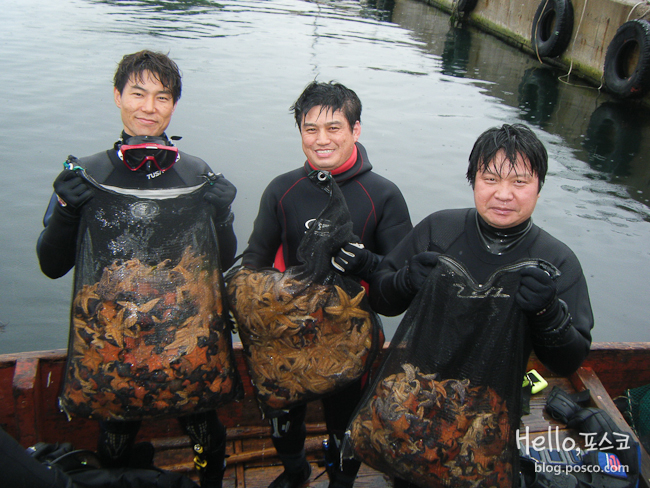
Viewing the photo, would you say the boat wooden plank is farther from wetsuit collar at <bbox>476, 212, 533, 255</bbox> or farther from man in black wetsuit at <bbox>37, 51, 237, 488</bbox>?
wetsuit collar at <bbox>476, 212, 533, 255</bbox>

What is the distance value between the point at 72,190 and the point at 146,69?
67 cm

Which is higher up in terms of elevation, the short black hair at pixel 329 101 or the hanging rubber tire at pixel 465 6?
the hanging rubber tire at pixel 465 6

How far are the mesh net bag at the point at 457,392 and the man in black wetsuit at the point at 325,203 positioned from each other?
541 mm

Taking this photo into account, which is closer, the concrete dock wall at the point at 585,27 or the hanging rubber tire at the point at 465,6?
the concrete dock wall at the point at 585,27

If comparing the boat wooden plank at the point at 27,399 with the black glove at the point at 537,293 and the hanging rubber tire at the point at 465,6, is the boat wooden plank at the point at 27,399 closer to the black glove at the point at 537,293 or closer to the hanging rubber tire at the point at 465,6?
the black glove at the point at 537,293

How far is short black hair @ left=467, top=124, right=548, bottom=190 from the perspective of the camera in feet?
6.60

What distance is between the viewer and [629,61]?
12.3m

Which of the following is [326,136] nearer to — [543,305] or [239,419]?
[543,305]

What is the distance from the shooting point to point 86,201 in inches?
87.3

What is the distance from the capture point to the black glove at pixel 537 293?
183cm

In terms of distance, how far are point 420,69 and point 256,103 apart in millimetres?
6012

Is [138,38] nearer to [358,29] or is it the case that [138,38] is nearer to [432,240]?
[358,29]

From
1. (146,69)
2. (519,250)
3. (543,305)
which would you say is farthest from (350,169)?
(543,305)

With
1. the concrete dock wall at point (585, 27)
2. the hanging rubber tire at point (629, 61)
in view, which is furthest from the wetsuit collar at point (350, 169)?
the concrete dock wall at point (585, 27)
